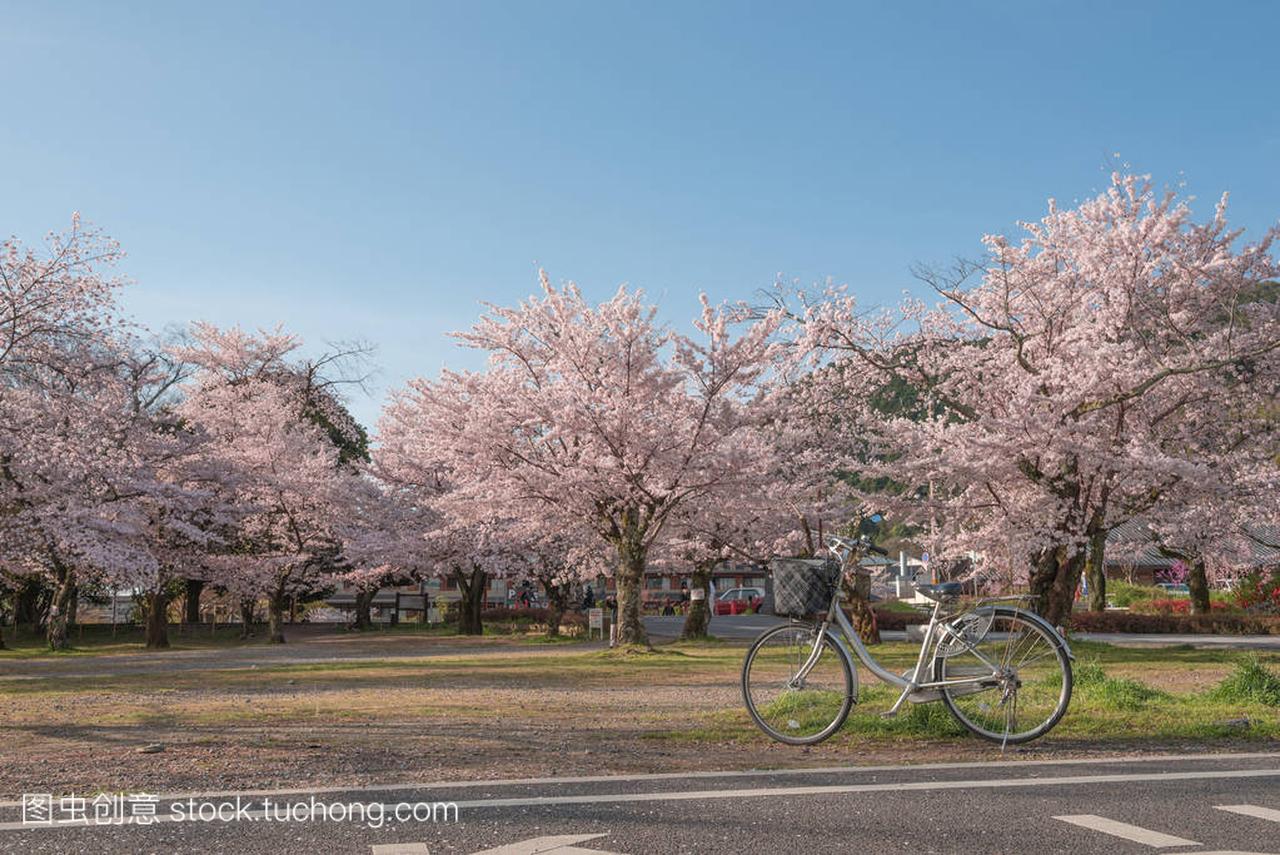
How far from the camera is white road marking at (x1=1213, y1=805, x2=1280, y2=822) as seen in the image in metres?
4.46

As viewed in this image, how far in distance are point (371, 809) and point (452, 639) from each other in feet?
93.4

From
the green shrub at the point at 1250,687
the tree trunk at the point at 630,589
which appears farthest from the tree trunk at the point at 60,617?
the green shrub at the point at 1250,687

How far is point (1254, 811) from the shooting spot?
4.56m

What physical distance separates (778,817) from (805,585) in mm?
2280

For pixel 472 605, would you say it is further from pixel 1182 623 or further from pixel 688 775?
pixel 688 775

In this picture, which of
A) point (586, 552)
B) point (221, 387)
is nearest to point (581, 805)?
point (586, 552)

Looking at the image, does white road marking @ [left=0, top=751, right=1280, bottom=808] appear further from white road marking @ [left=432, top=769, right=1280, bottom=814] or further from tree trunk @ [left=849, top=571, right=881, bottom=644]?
tree trunk @ [left=849, top=571, right=881, bottom=644]

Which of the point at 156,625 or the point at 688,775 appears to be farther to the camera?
the point at 156,625

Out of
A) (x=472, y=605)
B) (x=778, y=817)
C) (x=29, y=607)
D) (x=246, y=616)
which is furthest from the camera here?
(x=29, y=607)

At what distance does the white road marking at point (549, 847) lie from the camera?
3809mm

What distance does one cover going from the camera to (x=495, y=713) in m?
9.12

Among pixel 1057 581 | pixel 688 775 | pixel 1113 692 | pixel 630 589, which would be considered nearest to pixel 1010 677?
pixel 688 775

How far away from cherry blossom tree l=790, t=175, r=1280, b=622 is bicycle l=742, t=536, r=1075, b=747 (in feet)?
45.3

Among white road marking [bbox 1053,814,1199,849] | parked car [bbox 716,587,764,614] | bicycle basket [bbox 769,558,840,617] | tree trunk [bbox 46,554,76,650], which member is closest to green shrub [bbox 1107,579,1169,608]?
parked car [bbox 716,587,764,614]
